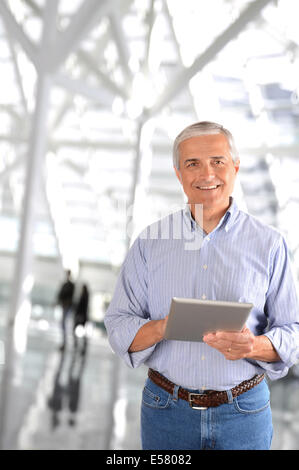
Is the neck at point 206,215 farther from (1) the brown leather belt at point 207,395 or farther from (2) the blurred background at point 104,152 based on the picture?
(2) the blurred background at point 104,152

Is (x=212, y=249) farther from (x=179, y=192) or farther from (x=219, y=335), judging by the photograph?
(x=179, y=192)

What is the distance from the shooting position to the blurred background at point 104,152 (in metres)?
8.20

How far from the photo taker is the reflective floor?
5977 millimetres

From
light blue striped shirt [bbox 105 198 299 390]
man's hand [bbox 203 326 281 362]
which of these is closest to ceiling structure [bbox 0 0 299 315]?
light blue striped shirt [bbox 105 198 299 390]

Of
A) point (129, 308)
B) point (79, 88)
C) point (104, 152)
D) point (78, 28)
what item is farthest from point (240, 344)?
point (104, 152)

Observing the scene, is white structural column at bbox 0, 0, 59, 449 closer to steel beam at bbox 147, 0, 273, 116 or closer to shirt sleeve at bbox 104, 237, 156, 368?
steel beam at bbox 147, 0, 273, 116

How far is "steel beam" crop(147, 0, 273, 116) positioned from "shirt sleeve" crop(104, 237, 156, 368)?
8.16 metres

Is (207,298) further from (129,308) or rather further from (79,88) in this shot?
(79,88)

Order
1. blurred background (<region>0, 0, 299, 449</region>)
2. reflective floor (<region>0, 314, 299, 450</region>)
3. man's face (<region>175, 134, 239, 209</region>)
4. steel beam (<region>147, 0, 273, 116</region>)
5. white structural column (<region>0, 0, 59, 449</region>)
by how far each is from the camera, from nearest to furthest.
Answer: man's face (<region>175, 134, 239, 209</region>) → reflective floor (<region>0, 314, 299, 450</region>) → blurred background (<region>0, 0, 299, 449</region>) → steel beam (<region>147, 0, 273, 116</region>) → white structural column (<region>0, 0, 59, 449</region>)

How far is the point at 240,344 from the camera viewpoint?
7.57 feet

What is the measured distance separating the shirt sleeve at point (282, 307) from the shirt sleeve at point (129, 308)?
1.98 ft

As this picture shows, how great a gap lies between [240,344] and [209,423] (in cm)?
44

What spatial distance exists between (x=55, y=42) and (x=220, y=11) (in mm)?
8426

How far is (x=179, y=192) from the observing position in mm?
26906
